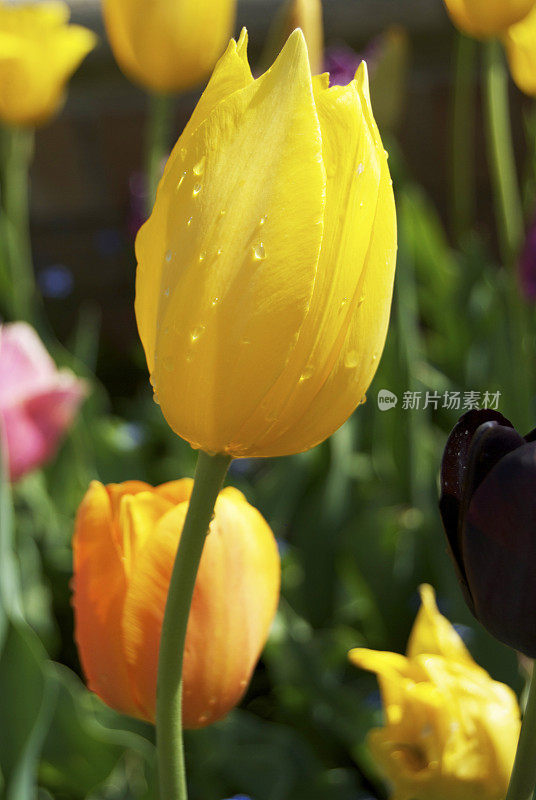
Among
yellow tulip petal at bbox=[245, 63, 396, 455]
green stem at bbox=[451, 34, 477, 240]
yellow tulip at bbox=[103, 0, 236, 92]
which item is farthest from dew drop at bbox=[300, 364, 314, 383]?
green stem at bbox=[451, 34, 477, 240]

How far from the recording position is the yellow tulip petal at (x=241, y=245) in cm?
20

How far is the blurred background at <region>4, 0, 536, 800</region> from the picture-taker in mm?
608

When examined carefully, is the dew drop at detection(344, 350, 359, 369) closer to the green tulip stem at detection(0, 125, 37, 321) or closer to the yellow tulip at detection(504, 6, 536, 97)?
the yellow tulip at detection(504, 6, 536, 97)

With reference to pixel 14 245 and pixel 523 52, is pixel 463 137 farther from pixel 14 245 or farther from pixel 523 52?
pixel 523 52

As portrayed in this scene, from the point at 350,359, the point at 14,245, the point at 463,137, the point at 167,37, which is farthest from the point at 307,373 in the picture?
the point at 463,137

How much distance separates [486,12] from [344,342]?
5.6 inches

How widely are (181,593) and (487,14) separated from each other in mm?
205

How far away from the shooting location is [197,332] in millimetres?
208

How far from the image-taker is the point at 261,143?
0.20m

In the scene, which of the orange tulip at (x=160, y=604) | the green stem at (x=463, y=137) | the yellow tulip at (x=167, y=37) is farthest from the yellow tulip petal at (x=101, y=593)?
the green stem at (x=463, y=137)

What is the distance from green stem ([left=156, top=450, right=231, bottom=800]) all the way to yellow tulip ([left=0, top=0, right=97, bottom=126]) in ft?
1.63

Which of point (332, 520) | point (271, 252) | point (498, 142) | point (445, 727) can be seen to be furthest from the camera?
point (332, 520)

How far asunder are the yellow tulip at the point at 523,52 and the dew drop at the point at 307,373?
19 cm

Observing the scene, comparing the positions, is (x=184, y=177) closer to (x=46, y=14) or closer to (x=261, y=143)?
(x=261, y=143)
